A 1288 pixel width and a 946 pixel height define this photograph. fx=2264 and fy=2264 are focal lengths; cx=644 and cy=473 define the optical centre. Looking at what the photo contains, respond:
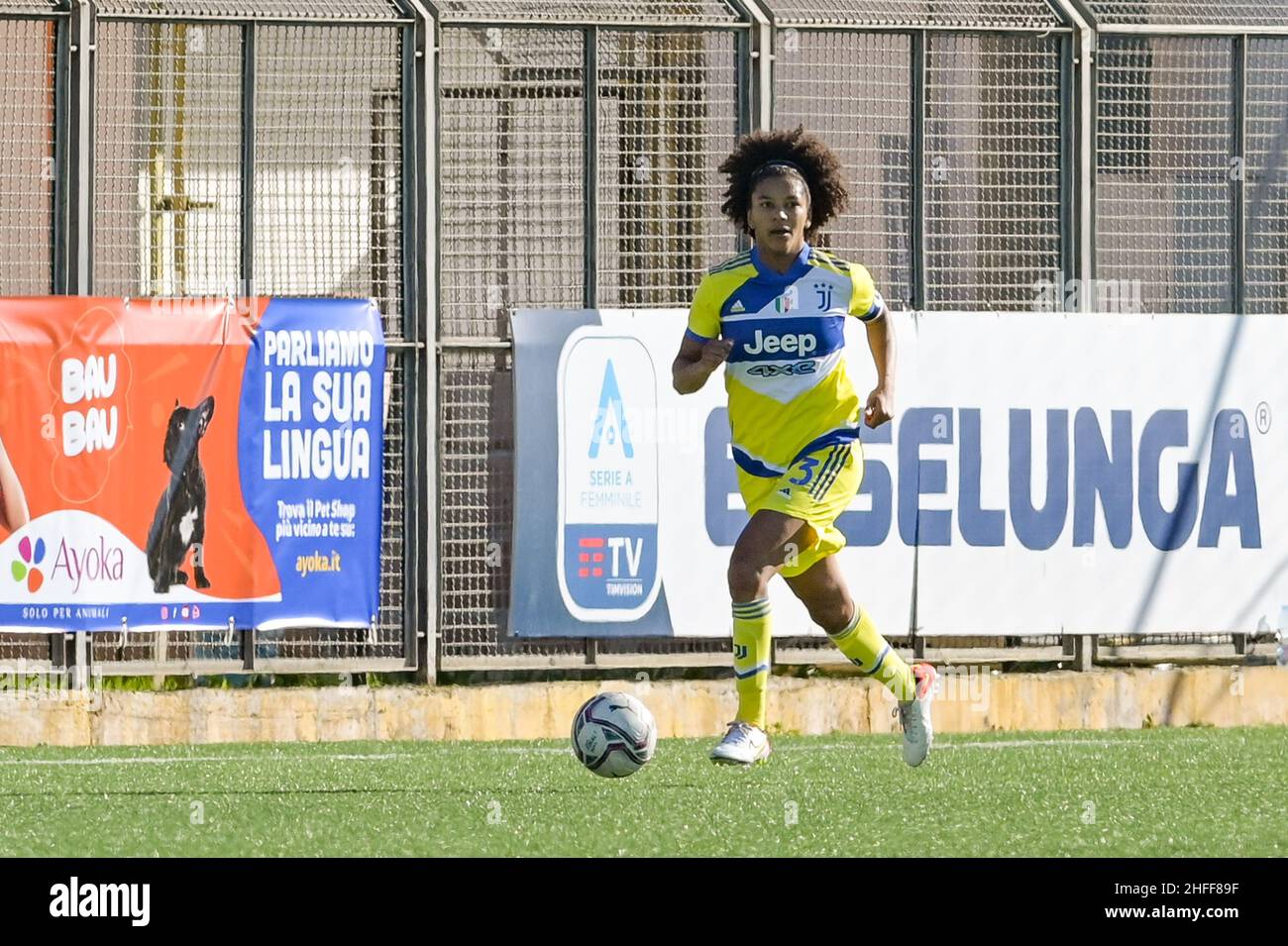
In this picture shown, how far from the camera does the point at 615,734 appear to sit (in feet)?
26.4

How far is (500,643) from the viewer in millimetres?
12102

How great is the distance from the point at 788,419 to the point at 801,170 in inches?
44.7

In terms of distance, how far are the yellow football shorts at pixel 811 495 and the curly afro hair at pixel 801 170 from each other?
41.3 inches

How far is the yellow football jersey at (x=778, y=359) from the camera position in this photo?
8398 millimetres

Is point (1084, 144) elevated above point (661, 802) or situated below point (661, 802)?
above

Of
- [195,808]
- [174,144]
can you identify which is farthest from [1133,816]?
[174,144]

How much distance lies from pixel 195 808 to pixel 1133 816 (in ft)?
10.2

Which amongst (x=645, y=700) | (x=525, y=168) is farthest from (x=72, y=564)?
(x=525, y=168)

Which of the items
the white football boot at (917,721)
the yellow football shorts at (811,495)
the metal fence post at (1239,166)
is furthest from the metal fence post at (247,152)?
the metal fence post at (1239,166)

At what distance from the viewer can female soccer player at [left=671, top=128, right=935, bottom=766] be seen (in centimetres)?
832

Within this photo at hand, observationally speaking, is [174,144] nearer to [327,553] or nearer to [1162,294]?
[327,553]

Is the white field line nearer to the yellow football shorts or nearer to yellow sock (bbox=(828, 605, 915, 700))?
yellow sock (bbox=(828, 605, 915, 700))

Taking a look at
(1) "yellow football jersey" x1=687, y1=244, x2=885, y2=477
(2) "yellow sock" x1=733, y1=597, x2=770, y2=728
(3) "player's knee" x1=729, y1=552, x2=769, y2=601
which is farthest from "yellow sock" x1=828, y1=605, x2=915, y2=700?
(1) "yellow football jersey" x1=687, y1=244, x2=885, y2=477

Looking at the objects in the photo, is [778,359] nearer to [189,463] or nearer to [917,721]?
[917,721]
